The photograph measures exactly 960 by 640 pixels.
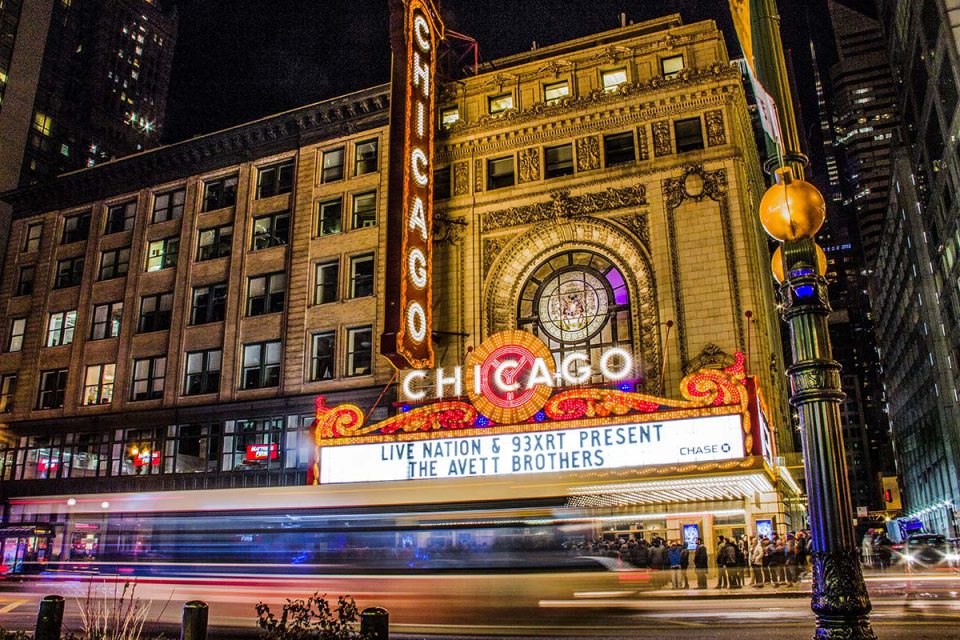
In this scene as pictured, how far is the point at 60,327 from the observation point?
41.4 m

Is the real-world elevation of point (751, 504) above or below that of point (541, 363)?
below

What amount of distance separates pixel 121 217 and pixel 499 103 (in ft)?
77.3

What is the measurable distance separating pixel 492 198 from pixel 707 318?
35.4ft

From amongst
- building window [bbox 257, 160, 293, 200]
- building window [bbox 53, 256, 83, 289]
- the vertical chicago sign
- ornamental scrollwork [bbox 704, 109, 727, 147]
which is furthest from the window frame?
ornamental scrollwork [bbox 704, 109, 727, 147]

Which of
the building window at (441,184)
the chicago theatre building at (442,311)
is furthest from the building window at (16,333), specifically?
the building window at (441,184)

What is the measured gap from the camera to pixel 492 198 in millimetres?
32250

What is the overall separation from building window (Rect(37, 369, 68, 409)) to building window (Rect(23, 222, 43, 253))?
841 centimetres

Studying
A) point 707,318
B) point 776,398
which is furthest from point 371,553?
point 776,398

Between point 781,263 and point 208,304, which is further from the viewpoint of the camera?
point 208,304

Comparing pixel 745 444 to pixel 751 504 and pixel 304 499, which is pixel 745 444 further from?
pixel 304 499

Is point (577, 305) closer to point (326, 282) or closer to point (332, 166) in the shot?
point (326, 282)

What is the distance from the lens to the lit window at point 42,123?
8050cm

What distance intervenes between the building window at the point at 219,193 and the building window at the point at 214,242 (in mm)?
1326

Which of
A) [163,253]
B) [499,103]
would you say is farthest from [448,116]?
[163,253]
